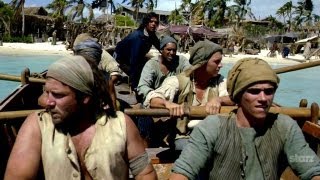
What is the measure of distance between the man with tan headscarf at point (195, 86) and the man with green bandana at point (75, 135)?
1587mm

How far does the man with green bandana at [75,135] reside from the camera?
88.1 inches

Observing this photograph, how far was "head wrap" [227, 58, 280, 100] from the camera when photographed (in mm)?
2383

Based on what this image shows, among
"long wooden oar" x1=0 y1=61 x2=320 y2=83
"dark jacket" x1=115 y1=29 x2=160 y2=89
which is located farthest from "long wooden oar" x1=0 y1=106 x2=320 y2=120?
"dark jacket" x1=115 y1=29 x2=160 y2=89

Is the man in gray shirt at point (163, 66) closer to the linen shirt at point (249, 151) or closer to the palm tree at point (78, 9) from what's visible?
the linen shirt at point (249, 151)

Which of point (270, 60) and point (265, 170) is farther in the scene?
point (270, 60)

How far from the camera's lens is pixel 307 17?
63344 mm

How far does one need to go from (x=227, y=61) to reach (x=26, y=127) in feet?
111

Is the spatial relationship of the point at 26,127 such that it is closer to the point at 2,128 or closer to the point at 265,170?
the point at 265,170

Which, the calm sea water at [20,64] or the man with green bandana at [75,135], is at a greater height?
the man with green bandana at [75,135]

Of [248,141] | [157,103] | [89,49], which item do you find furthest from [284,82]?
[248,141]

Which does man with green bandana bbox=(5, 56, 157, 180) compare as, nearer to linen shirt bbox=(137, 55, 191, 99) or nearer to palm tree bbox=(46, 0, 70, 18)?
linen shirt bbox=(137, 55, 191, 99)

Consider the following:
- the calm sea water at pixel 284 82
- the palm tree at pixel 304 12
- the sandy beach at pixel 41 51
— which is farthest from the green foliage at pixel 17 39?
the palm tree at pixel 304 12

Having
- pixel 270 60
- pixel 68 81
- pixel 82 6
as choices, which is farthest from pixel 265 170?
pixel 82 6

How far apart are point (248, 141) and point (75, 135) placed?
3.00 feet
